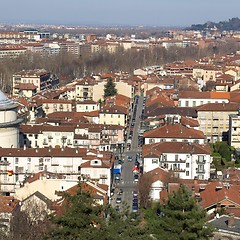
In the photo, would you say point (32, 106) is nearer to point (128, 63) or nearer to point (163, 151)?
point (163, 151)

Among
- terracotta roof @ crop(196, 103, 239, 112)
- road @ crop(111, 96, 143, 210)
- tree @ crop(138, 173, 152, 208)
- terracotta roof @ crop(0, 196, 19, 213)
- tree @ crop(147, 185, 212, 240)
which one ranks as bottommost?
road @ crop(111, 96, 143, 210)

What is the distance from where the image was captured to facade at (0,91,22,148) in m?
22.1

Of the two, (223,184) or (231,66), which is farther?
(231,66)

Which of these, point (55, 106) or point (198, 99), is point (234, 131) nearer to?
point (198, 99)

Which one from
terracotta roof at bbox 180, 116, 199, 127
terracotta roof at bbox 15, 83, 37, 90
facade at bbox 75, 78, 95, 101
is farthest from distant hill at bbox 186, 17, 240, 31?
terracotta roof at bbox 180, 116, 199, 127

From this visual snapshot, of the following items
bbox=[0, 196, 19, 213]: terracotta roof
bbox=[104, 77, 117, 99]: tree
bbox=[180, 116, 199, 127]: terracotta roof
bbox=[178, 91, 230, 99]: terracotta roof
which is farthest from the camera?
bbox=[104, 77, 117, 99]: tree

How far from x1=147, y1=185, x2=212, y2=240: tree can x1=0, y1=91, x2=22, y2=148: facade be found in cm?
1307

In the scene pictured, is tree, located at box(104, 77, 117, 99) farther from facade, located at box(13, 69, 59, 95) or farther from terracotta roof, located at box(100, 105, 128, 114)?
facade, located at box(13, 69, 59, 95)

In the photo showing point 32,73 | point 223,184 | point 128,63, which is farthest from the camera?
point 128,63

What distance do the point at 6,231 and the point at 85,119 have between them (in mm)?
15521

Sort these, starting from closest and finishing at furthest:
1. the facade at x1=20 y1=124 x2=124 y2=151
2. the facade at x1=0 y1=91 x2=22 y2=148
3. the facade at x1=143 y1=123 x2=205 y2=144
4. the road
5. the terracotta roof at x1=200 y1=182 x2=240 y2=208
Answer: the terracotta roof at x1=200 y1=182 x2=240 y2=208
the road
the facade at x1=0 y1=91 x2=22 y2=148
the facade at x1=143 y1=123 x2=205 y2=144
the facade at x1=20 y1=124 x2=124 y2=151

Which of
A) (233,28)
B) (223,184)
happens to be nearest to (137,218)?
(223,184)

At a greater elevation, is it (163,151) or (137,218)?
(137,218)

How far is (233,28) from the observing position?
5625 inches
